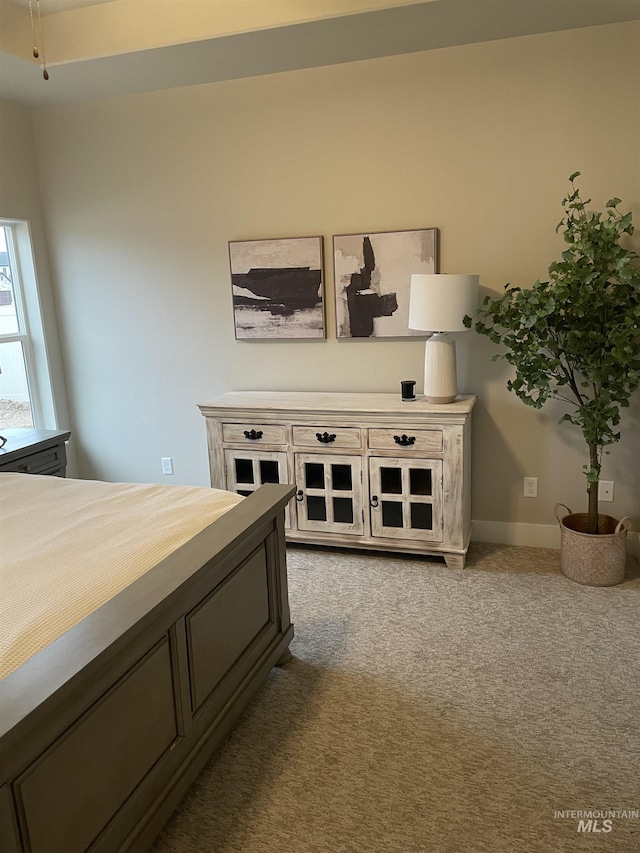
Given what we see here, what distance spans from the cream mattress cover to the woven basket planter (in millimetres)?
1736

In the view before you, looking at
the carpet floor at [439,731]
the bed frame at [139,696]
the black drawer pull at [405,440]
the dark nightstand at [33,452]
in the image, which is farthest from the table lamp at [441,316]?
the dark nightstand at [33,452]

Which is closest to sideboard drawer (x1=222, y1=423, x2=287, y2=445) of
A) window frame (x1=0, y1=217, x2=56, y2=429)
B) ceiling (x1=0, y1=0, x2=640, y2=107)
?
window frame (x1=0, y1=217, x2=56, y2=429)

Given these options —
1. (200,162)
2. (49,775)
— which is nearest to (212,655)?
(49,775)

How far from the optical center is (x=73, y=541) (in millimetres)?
2088

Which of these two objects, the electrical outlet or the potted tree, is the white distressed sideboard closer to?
the potted tree

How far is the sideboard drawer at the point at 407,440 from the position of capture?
11.0 feet

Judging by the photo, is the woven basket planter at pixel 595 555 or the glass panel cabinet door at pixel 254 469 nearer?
the woven basket planter at pixel 595 555

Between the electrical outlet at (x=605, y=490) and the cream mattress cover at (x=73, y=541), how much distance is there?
6.73 ft

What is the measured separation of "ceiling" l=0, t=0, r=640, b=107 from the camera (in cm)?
292

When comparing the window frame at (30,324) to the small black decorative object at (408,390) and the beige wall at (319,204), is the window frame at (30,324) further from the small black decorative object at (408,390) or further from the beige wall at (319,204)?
the small black decorative object at (408,390)

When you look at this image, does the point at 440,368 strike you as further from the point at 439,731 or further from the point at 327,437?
the point at 439,731

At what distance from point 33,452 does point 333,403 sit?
1585 millimetres

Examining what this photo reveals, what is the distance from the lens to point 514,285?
3473 millimetres

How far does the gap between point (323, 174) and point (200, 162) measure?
2.51 feet
